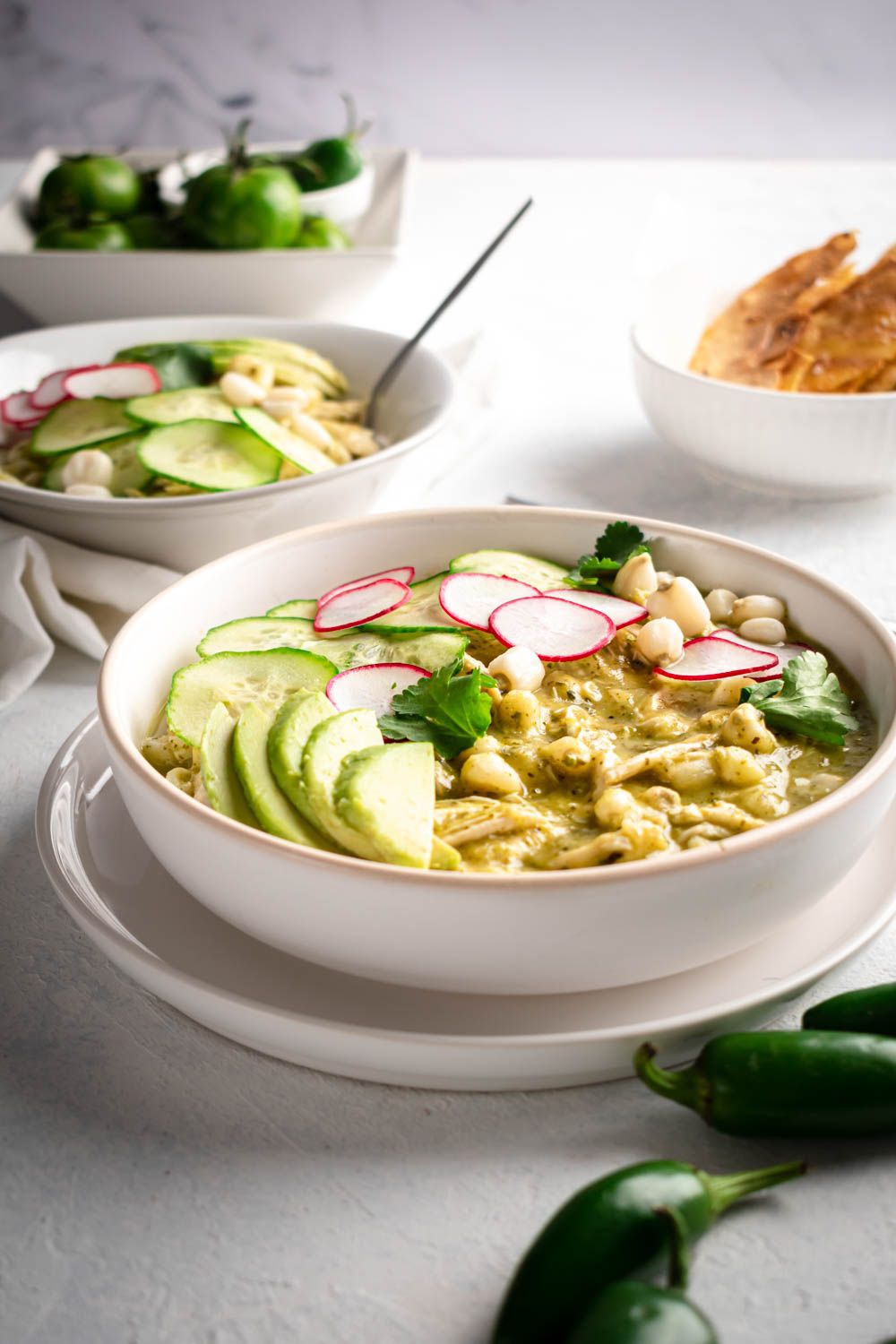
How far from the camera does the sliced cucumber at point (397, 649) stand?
2.03 meters

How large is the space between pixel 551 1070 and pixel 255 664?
78 centimetres

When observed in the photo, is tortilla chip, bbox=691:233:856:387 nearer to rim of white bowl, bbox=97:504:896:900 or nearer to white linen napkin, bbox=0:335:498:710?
rim of white bowl, bbox=97:504:896:900

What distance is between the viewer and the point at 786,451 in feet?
9.74

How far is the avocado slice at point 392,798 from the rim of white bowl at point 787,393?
5.02ft

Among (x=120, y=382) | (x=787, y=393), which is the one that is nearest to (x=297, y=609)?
(x=120, y=382)

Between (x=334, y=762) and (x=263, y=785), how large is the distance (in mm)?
93

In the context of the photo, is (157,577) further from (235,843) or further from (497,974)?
(497,974)

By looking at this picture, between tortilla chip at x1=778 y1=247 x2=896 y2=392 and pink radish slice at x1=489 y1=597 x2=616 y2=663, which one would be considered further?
tortilla chip at x1=778 y1=247 x2=896 y2=392

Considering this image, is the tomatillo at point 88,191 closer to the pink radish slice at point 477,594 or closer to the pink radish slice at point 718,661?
→ the pink radish slice at point 477,594

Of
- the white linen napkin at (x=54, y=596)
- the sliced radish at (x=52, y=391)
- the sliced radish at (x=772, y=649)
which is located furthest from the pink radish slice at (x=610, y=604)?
the sliced radish at (x=52, y=391)

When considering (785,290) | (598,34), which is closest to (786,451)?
(785,290)

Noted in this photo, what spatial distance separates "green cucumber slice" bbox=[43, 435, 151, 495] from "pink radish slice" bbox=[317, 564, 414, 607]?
69cm

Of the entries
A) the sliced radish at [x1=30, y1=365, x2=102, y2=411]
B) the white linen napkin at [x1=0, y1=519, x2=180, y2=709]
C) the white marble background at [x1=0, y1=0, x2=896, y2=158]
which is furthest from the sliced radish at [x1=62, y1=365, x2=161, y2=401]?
the white marble background at [x1=0, y1=0, x2=896, y2=158]

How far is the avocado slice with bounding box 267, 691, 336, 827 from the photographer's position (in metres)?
1.64
